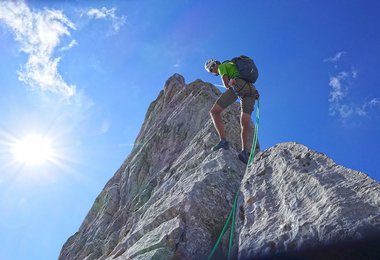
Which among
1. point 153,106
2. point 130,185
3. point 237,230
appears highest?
point 153,106

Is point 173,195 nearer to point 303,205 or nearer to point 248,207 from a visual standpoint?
point 248,207

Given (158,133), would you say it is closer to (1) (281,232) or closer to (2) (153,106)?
(2) (153,106)

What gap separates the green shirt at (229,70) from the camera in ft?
36.6

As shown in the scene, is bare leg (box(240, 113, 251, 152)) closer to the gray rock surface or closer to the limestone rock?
the limestone rock

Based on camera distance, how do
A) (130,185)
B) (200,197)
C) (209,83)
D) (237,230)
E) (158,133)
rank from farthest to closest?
(209,83) < (158,133) < (130,185) < (200,197) < (237,230)

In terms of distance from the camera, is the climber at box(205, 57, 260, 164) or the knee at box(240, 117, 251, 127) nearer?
the knee at box(240, 117, 251, 127)

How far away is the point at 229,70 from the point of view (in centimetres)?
1120

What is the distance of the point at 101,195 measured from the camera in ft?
61.8

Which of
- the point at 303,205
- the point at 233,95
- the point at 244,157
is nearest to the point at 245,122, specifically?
the point at 233,95

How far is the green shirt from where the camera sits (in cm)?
1114

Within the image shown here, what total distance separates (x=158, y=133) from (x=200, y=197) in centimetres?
1043

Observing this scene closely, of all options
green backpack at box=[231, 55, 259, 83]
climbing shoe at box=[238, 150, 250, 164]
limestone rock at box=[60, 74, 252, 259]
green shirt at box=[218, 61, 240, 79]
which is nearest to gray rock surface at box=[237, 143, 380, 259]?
limestone rock at box=[60, 74, 252, 259]

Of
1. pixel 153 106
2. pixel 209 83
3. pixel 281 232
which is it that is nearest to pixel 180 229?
pixel 281 232

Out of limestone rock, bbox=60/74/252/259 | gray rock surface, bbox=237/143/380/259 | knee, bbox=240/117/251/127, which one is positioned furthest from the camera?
knee, bbox=240/117/251/127
